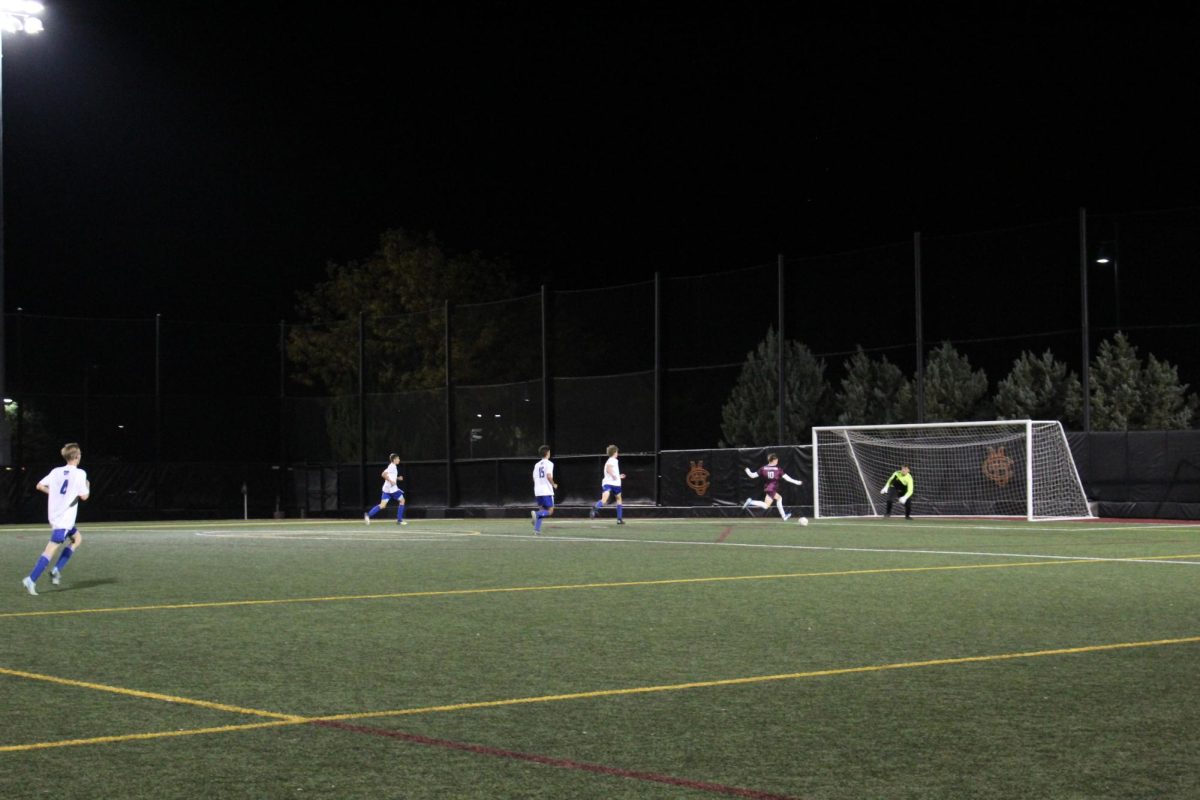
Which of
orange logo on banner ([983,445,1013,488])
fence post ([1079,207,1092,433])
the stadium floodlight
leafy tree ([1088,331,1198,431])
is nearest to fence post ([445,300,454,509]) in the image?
the stadium floodlight

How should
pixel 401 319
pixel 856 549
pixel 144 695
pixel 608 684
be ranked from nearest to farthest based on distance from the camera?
pixel 144 695
pixel 608 684
pixel 856 549
pixel 401 319

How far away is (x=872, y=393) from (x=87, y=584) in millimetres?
26741

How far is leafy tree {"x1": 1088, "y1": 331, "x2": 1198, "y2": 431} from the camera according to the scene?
1359 inches

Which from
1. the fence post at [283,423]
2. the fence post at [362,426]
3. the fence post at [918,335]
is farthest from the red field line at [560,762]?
the fence post at [283,423]

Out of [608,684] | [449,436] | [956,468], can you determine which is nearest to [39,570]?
[608,684]

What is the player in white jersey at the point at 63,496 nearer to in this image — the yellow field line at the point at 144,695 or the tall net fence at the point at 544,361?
the yellow field line at the point at 144,695

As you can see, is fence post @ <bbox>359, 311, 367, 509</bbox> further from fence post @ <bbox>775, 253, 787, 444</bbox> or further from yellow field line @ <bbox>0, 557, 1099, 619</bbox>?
yellow field line @ <bbox>0, 557, 1099, 619</bbox>

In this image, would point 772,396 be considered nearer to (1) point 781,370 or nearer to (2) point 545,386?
(1) point 781,370

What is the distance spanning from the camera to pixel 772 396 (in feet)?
135

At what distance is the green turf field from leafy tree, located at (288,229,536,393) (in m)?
39.9

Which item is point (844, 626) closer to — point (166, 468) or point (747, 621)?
point (747, 621)

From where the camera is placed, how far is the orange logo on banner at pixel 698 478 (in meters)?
40.8

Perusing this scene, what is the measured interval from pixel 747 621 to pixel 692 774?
5.67 m

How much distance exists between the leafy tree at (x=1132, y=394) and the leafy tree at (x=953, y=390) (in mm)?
3141
